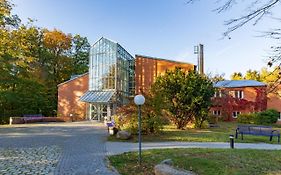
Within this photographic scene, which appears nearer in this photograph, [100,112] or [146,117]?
[146,117]

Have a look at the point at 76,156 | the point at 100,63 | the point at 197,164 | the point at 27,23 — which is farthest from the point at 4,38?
the point at 197,164

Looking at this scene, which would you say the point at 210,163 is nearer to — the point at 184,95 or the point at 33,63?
the point at 184,95

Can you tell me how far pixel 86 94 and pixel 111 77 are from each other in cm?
394

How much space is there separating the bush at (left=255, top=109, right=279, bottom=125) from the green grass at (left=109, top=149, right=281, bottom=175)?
84.4 feet

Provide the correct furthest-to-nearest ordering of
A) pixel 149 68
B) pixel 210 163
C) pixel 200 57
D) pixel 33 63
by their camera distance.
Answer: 1. pixel 33 63
2. pixel 200 57
3. pixel 149 68
4. pixel 210 163

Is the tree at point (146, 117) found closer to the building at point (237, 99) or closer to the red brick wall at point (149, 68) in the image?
the red brick wall at point (149, 68)

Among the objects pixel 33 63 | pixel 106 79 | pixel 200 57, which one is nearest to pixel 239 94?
pixel 200 57

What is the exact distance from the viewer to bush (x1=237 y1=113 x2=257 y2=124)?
3528 cm

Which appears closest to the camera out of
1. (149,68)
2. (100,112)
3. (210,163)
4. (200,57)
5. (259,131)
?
(210,163)

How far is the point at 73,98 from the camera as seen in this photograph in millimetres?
39156

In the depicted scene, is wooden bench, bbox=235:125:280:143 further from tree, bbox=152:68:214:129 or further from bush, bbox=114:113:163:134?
tree, bbox=152:68:214:129

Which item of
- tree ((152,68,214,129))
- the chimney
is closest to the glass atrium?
the chimney

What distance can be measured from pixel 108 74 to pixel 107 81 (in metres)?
0.87

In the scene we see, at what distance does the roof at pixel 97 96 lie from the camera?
3419 centimetres
